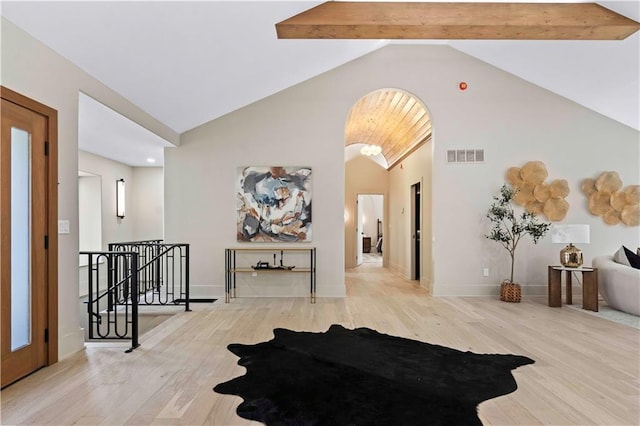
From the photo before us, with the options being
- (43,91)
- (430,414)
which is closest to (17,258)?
(43,91)

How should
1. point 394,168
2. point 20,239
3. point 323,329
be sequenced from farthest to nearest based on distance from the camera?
point 394,168, point 323,329, point 20,239

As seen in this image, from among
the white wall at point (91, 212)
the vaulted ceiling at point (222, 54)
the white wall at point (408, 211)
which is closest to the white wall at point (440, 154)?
the vaulted ceiling at point (222, 54)

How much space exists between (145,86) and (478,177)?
513 cm

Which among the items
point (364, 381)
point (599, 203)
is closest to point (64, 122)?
point (364, 381)

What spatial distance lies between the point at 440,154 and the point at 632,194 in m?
3.14

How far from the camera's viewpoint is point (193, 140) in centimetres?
648

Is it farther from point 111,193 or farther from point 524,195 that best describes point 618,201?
point 111,193

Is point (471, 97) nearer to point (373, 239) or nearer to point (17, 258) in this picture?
point (17, 258)

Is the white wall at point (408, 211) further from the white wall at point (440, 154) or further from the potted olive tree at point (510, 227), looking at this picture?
the potted olive tree at point (510, 227)

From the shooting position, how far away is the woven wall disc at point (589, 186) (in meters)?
6.39

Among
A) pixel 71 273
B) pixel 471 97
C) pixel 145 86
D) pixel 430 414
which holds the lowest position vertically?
pixel 430 414

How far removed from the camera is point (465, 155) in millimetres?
6508

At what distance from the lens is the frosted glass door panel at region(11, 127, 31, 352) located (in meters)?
2.97

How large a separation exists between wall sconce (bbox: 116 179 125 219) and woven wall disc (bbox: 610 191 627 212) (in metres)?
9.29
